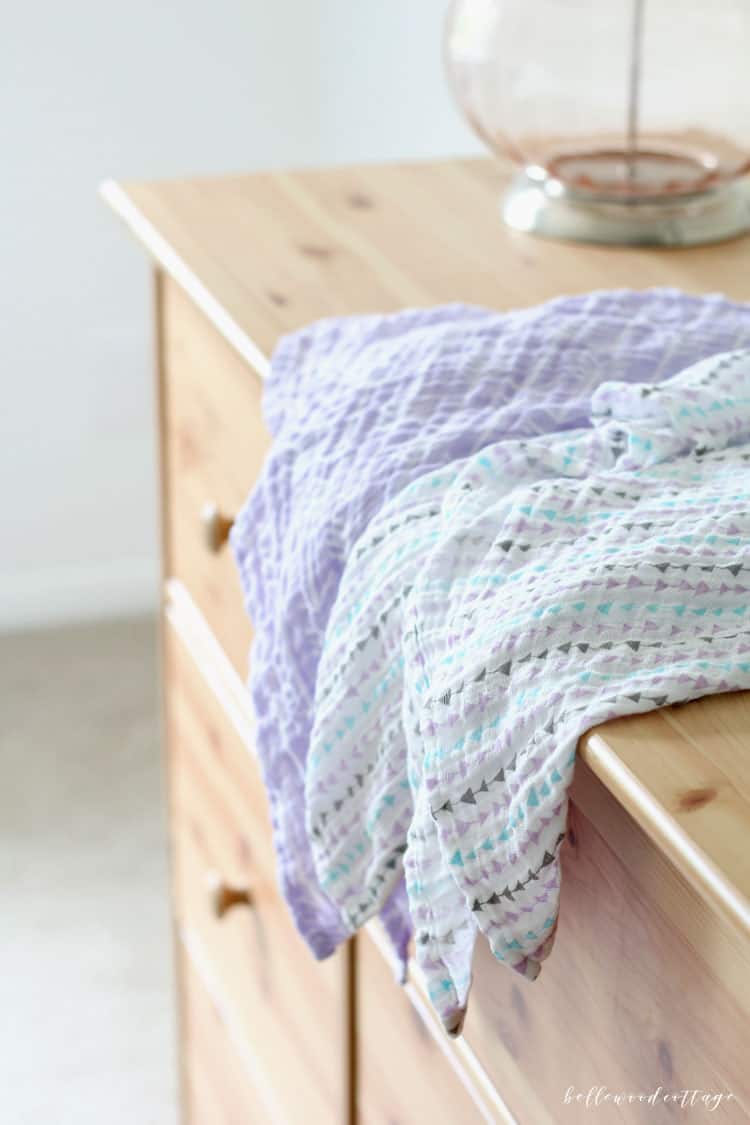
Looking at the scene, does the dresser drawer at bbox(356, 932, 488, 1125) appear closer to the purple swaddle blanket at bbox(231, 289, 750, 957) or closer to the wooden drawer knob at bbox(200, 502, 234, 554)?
the purple swaddle blanket at bbox(231, 289, 750, 957)

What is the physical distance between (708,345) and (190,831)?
2.18ft

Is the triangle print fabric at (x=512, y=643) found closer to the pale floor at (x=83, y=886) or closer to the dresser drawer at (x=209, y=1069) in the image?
the dresser drawer at (x=209, y=1069)

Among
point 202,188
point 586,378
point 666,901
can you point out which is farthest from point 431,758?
point 202,188

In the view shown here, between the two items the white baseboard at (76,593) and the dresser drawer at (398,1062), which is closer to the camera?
the dresser drawer at (398,1062)

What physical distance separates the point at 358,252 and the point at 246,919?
0.48 meters

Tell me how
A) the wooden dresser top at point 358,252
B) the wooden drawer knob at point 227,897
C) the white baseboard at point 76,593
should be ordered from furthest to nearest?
1. the white baseboard at point 76,593
2. the wooden drawer knob at point 227,897
3. the wooden dresser top at point 358,252

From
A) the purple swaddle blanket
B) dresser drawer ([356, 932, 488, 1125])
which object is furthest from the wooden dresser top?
dresser drawer ([356, 932, 488, 1125])

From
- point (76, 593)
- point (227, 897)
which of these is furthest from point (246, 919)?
point (76, 593)

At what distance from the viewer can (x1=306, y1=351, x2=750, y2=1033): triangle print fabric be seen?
0.52 metres

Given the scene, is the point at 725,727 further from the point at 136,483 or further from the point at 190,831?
the point at 136,483

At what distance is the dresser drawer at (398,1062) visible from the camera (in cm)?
78

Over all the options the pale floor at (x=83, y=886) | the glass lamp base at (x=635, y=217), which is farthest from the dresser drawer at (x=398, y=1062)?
the pale floor at (x=83, y=886)

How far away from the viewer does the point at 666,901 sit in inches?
21.4

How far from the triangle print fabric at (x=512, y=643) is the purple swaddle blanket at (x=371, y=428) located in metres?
0.04
